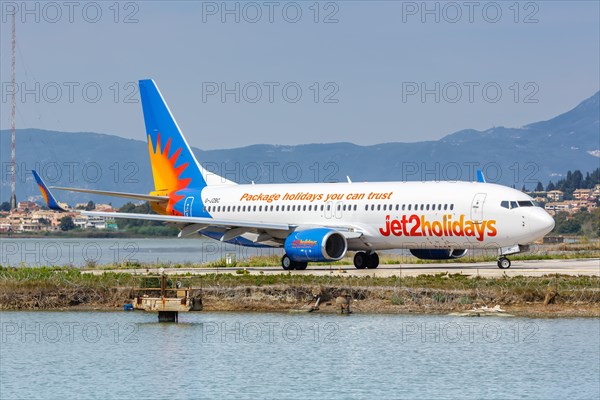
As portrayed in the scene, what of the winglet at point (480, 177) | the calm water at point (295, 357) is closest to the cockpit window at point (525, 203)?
the winglet at point (480, 177)

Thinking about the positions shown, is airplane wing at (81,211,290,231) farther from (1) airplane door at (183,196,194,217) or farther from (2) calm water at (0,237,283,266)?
(1) airplane door at (183,196,194,217)

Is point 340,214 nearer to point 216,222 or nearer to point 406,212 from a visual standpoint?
point 406,212

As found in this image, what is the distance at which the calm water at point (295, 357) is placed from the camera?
30516mm

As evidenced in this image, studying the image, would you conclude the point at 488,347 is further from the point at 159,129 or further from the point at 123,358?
the point at 159,129

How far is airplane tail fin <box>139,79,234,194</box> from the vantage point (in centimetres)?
6588

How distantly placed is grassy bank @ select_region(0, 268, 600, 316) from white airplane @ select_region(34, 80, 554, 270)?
4.61m

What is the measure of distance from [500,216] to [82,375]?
24531mm

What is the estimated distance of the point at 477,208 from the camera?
5303 centimetres

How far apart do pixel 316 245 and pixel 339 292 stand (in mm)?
10014

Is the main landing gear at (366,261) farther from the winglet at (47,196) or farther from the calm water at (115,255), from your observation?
the calm water at (115,255)

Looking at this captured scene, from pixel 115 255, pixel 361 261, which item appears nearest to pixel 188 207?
pixel 361 261

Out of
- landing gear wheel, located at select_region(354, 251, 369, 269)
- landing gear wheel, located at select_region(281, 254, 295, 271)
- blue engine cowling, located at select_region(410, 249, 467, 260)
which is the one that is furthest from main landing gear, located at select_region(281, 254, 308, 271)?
blue engine cowling, located at select_region(410, 249, 467, 260)

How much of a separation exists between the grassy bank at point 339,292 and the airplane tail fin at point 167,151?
642 inches

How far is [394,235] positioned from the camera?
55531 millimetres
